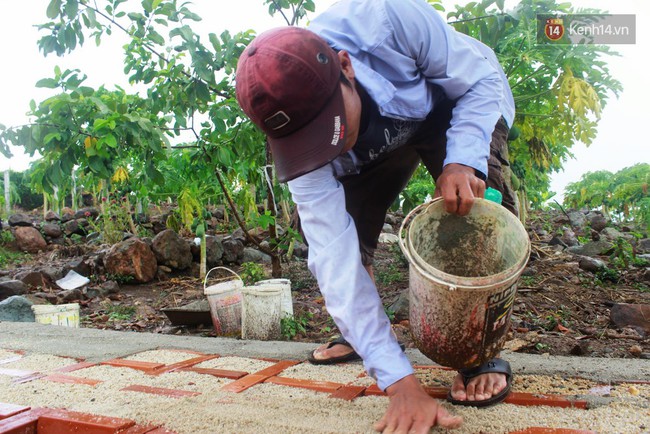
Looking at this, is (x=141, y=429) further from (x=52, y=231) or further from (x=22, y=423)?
(x=52, y=231)

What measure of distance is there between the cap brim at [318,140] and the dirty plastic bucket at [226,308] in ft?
6.99

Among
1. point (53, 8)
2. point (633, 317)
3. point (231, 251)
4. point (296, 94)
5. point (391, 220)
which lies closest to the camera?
point (296, 94)

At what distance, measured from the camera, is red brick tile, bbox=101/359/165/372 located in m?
2.24

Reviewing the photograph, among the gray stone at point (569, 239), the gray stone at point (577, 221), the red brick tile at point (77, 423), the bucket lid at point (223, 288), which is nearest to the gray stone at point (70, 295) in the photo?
the bucket lid at point (223, 288)

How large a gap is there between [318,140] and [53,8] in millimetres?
2566

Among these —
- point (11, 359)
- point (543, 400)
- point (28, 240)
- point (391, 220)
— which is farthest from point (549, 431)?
point (28, 240)

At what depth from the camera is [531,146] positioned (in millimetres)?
4812

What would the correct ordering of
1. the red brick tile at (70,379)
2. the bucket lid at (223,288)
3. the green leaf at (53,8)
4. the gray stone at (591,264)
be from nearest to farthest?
the red brick tile at (70,379), the green leaf at (53,8), the bucket lid at (223,288), the gray stone at (591,264)

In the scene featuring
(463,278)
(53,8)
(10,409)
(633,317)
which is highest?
(53,8)

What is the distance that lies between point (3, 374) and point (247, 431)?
135cm

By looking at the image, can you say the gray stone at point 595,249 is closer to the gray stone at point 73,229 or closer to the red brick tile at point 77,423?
the red brick tile at point 77,423

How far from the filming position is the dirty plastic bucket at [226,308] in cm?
342

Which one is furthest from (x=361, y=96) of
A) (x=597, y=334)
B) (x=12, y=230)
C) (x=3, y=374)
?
(x=12, y=230)

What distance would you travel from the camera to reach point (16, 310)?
4203mm
